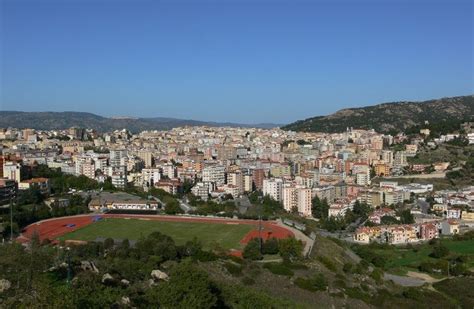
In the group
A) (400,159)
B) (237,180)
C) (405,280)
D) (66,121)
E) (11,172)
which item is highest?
(66,121)

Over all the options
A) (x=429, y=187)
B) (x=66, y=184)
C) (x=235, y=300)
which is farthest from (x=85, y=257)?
(x=429, y=187)

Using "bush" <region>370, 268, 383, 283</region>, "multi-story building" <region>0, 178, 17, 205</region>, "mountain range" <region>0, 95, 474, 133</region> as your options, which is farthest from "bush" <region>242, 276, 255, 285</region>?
"mountain range" <region>0, 95, 474, 133</region>

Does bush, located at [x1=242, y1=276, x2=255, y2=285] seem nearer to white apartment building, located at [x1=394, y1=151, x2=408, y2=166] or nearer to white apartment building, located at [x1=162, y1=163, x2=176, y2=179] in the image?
white apartment building, located at [x1=162, y1=163, x2=176, y2=179]

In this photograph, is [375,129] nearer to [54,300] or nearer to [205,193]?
[205,193]

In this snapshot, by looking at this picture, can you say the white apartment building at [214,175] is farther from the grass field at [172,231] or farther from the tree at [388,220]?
the grass field at [172,231]

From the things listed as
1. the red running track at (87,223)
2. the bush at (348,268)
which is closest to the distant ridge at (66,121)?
the red running track at (87,223)

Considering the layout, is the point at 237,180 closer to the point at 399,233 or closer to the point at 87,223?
the point at 399,233

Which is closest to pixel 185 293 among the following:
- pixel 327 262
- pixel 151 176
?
pixel 327 262

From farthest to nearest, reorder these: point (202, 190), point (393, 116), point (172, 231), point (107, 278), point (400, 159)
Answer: point (393, 116), point (400, 159), point (202, 190), point (172, 231), point (107, 278)
